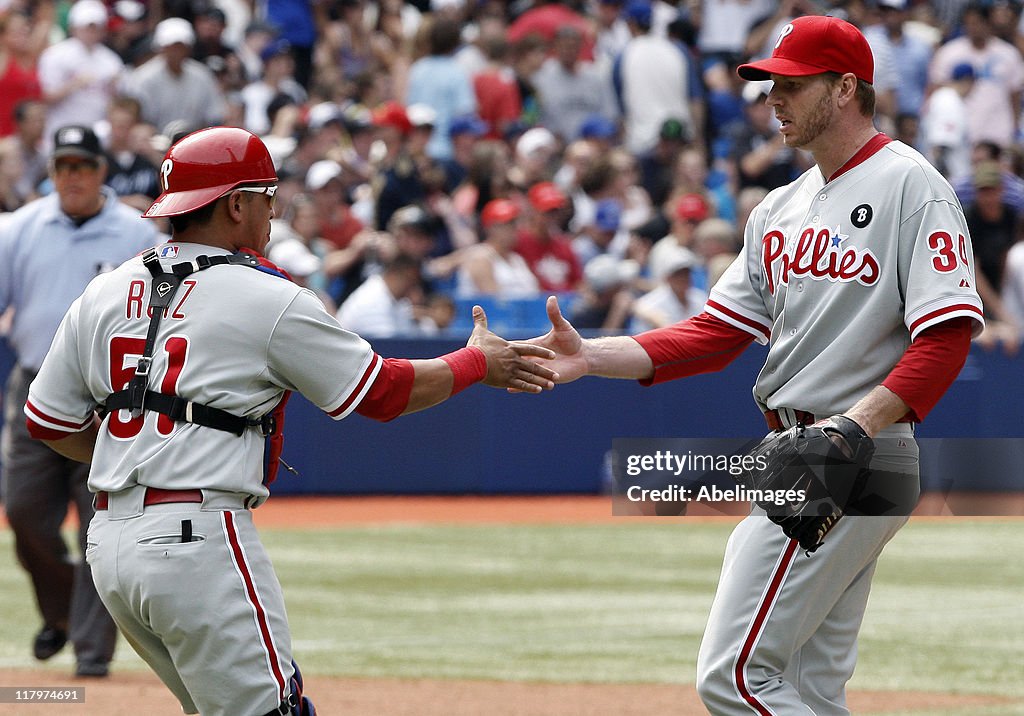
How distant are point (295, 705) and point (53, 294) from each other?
4456 millimetres

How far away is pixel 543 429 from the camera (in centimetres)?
1546

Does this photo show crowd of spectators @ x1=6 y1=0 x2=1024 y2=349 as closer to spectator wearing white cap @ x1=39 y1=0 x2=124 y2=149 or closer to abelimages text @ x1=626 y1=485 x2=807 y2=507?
spectator wearing white cap @ x1=39 y1=0 x2=124 y2=149

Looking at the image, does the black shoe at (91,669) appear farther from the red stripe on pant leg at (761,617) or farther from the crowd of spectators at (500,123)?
the crowd of spectators at (500,123)

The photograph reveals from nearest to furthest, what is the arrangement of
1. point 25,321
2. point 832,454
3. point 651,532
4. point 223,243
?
point 832,454, point 223,243, point 25,321, point 651,532

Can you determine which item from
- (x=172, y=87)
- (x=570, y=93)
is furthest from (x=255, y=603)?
(x=570, y=93)

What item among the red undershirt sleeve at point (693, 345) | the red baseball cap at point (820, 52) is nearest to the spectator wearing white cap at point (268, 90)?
the red undershirt sleeve at point (693, 345)

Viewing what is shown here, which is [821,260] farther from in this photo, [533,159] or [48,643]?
[533,159]

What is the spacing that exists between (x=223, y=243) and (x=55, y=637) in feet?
14.7

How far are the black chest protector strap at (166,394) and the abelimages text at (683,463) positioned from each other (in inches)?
56.3

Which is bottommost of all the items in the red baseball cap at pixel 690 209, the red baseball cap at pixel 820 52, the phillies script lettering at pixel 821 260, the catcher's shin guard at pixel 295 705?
the red baseball cap at pixel 690 209

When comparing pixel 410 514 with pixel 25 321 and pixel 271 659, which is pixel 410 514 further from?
pixel 271 659

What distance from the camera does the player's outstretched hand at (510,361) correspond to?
17.1ft

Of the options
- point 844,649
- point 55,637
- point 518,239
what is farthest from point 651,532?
point 844,649

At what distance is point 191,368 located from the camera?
456 cm
